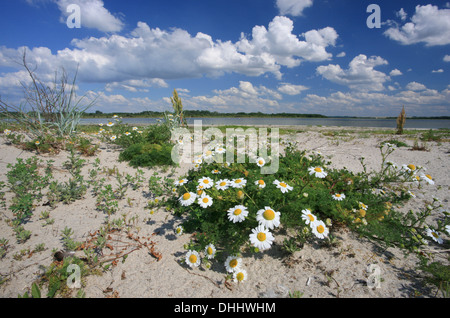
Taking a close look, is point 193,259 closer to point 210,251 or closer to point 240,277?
point 210,251

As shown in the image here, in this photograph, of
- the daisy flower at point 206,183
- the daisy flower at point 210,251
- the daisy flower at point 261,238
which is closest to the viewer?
the daisy flower at point 261,238

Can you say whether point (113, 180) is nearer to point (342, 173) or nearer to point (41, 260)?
point (41, 260)

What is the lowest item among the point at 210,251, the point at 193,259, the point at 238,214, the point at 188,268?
the point at 188,268

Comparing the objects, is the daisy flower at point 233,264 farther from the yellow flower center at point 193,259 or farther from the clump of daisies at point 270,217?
the yellow flower center at point 193,259

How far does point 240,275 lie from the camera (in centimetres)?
189

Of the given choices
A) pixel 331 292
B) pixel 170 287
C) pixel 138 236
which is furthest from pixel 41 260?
pixel 331 292

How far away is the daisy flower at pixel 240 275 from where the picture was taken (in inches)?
73.8

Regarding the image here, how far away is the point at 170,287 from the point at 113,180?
308cm

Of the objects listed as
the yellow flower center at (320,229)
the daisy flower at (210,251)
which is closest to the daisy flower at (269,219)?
the yellow flower center at (320,229)

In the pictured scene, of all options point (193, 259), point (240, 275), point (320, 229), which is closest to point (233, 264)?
point (240, 275)

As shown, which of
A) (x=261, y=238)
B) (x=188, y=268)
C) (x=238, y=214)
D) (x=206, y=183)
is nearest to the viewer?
(x=261, y=238)
